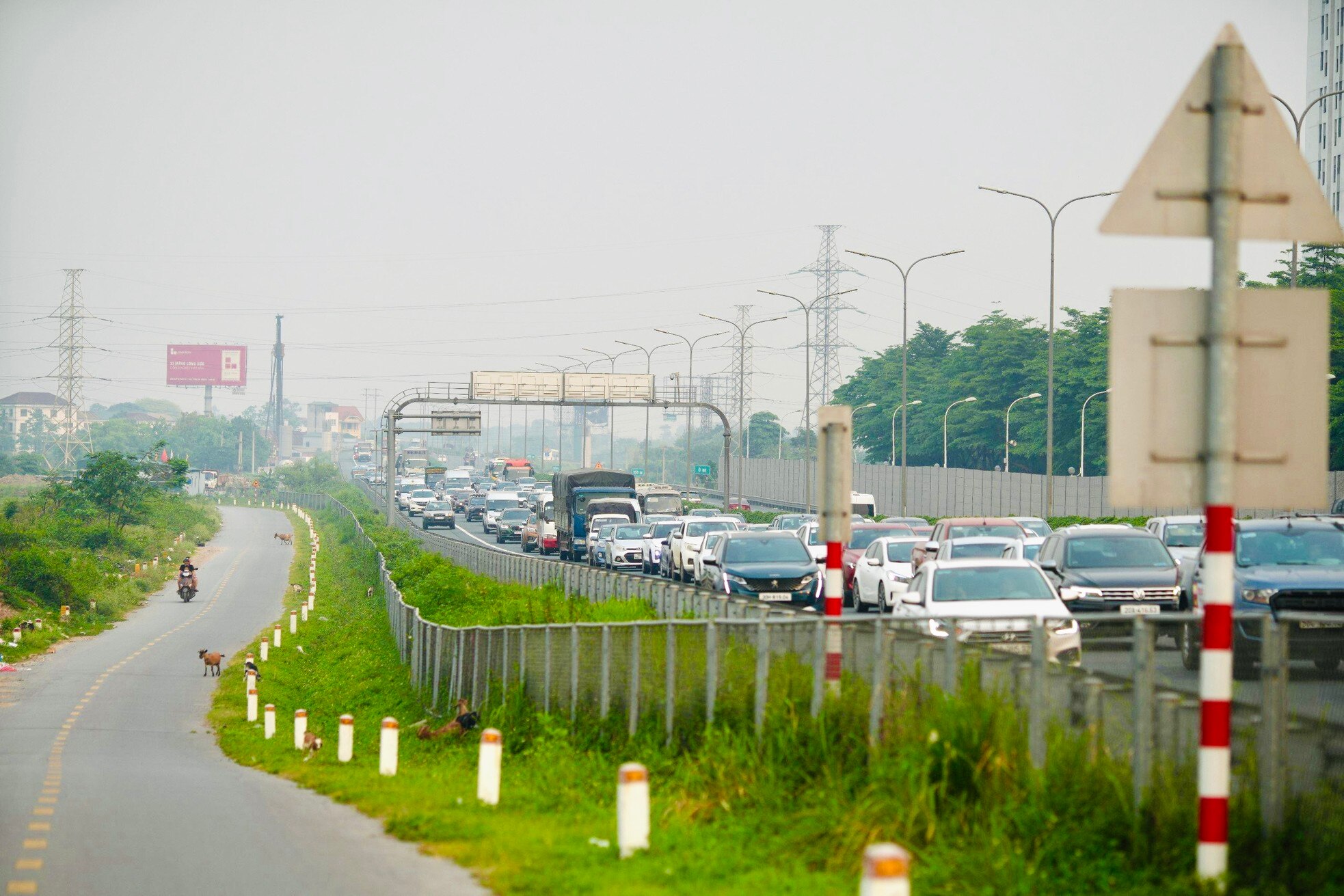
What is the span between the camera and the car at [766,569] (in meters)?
31.0

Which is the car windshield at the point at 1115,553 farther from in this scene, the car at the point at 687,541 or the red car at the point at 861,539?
the car at the point at 687,541

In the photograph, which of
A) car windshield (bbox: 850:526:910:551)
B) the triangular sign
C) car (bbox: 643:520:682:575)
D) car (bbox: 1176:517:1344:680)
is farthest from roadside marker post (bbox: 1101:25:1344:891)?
car (bbox: 643:520:682:575)

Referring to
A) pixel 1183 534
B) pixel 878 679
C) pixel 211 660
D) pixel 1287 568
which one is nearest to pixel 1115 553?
pixel 1287 568

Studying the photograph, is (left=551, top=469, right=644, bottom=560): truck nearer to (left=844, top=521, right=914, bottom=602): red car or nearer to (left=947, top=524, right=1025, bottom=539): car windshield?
(left=844, top=521, right=914, bottom=602): red car

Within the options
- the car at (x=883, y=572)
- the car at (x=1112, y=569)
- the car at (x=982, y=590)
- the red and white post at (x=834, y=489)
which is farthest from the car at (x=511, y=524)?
the red and white post at (x=834, y=489)

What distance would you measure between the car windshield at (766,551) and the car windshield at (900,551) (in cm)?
182

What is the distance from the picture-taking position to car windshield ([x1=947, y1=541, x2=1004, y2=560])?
28.8 meters

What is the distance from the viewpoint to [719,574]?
31.4 m

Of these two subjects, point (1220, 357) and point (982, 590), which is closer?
point (1220, 357)

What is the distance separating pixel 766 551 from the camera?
32031mm

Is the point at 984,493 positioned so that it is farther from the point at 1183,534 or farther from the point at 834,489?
the point at 834,489

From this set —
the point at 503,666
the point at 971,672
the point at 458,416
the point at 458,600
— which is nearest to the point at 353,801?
the point at 503,666

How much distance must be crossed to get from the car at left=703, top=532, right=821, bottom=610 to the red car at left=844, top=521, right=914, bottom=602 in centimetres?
171

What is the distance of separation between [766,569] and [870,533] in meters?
6.74
